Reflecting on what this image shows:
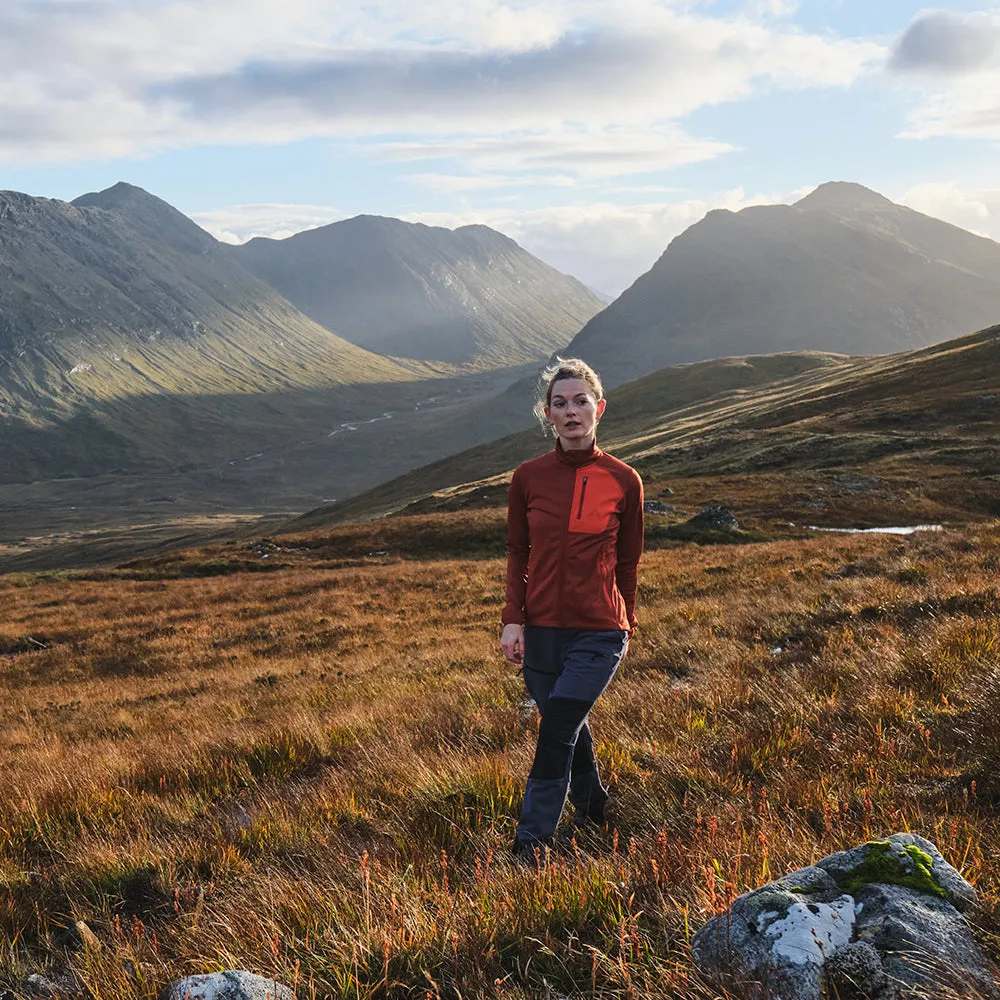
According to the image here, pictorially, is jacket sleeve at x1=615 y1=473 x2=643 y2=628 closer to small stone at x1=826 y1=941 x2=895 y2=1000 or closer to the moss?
the moss

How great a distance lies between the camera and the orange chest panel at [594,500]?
4973 mm

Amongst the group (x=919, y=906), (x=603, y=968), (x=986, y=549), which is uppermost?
(x=919, y=906)

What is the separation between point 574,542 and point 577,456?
616mm

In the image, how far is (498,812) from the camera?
493 cm

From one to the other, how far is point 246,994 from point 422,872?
1.51 metres

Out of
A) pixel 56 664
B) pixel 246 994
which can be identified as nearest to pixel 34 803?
pixel 246 994

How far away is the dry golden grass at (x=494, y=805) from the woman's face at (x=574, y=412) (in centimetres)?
241

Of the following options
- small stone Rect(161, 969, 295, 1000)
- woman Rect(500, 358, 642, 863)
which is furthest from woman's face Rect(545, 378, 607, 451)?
small stone Rect(161, 969, 295, 1000)

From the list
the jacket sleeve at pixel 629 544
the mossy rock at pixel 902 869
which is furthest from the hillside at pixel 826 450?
the mossy rock at pixel 902 869

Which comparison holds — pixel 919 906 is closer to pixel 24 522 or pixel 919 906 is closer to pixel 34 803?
pixel 34 803

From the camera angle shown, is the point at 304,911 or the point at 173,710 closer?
the point at 304,911

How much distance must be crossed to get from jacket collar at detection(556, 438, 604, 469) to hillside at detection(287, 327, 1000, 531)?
115 ft

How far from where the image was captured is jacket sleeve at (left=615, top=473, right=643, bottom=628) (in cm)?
516

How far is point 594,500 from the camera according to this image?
501 cm
